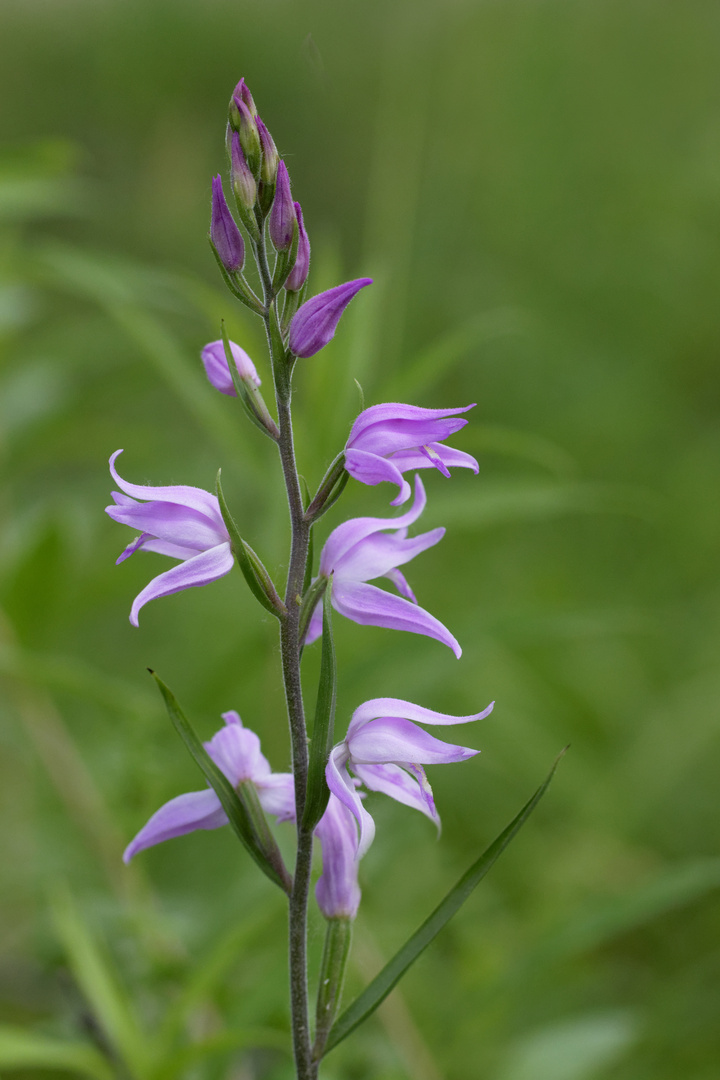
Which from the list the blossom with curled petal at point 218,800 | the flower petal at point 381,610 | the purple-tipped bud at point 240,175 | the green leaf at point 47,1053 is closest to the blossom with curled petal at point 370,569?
the flower petal at point 381,610

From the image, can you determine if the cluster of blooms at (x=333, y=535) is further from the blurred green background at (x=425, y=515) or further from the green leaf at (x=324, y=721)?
the blurred green background at (x=425, y=515)

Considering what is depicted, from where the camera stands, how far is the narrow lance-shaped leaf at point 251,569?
63 centimetres

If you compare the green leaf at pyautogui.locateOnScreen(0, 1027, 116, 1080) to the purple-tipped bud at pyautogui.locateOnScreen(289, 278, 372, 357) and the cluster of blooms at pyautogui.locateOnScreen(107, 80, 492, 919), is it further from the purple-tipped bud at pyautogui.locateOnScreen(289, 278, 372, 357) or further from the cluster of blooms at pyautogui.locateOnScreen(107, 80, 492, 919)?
the purple-tipped bud at pyautogui.locateOnScreen(289, 278, 372, 357)

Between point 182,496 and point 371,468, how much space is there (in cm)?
13

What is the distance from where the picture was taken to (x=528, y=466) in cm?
328

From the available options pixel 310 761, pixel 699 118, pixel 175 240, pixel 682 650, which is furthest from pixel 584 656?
pixel 699 118

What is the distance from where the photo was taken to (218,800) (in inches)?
27.8

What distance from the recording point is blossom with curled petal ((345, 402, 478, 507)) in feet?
2.10

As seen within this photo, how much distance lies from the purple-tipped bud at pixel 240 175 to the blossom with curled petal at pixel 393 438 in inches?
6.4

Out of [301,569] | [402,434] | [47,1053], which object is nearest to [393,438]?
[402,434]

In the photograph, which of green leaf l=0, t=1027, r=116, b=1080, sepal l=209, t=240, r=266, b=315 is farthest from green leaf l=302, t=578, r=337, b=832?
green leaf l=0, t=1027, r=116, b=1080

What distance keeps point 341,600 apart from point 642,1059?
1.43 meters

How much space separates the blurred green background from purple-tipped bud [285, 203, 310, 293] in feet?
0.49

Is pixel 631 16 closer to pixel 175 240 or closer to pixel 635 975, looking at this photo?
pixel 175 240
